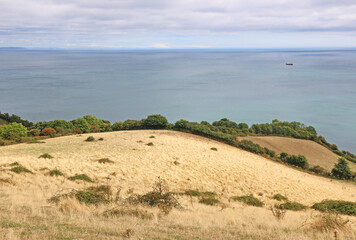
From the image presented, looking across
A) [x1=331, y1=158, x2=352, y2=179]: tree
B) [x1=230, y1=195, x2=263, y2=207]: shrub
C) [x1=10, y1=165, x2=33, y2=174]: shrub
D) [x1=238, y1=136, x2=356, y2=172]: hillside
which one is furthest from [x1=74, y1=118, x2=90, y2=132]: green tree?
[x1=331, y1=158, x2=352, y2=179]: tree

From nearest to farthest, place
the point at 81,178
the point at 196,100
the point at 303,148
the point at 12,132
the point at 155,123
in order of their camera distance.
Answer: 1. the point at 81,178
2. the point at 12,132
3. the point at 155,123
4. the point at 303,148
5. the point at 196,100

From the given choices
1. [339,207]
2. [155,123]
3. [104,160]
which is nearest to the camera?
[339,207]

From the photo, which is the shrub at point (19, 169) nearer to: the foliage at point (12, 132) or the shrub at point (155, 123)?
the foliage at point (12, 132)

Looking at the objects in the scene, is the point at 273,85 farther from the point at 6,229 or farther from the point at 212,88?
the point at 6,229

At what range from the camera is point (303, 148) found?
1836 inches

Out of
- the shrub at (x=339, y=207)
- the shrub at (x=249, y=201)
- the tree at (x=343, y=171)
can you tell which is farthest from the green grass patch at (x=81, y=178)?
the tree at (x=343, y=171)

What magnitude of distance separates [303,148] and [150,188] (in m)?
37.6

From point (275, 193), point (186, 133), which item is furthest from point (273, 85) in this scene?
point (275, 193)

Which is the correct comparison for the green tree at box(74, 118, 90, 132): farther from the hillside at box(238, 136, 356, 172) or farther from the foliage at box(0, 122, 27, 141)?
the hillside at box(238, 136, 356, 172)

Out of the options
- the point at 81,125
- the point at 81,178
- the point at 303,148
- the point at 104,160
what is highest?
the point at 81,178

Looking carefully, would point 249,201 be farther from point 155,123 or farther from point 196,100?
point 196,100

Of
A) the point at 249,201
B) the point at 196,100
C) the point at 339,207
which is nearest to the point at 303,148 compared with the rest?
the point at 339,207

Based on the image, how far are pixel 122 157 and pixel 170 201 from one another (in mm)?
11832

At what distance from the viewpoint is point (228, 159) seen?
25969 millimetres
